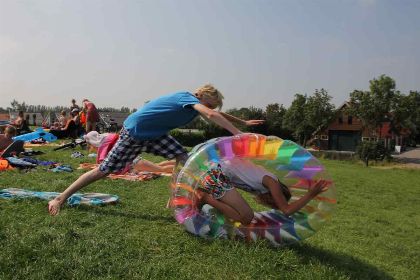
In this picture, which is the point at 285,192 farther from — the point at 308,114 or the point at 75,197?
the point at 308,114

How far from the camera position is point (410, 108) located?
52500mm

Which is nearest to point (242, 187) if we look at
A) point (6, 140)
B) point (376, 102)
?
point (6, 140)

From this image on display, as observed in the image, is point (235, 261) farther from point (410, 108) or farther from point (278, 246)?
point (410, 108)

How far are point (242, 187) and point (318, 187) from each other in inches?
32.7

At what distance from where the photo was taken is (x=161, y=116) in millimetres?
5184

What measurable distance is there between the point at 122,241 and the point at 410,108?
177 ft

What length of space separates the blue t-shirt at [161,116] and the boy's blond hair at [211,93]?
0.16m

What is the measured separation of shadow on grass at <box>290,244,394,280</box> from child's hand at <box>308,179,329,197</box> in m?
0.62

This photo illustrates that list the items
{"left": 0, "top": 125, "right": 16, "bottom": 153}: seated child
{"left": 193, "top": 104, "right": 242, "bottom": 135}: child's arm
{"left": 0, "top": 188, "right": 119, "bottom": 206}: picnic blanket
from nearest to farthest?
{"left": 193, "top": 104, "right": 242, "bottom": 135}: child's arm, {"left": 0, "top": 188, "right": 119, "bottom": 206}: picnic blanket, {"left": 0, "top": 125, "right": 16, "bottom": 153}: seated child

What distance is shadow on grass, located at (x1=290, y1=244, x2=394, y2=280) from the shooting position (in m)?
4.46

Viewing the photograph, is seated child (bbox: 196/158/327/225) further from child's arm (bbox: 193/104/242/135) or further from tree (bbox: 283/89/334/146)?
tree (bbox: 283/89/334/146)

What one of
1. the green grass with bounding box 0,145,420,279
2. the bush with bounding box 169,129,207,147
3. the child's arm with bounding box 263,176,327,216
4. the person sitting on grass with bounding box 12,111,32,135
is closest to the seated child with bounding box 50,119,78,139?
the person sitting on grass with bounding box 12,111,32,135

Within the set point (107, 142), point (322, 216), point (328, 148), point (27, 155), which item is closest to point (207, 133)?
point (328, 148)

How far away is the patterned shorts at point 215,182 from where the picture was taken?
4738 mm
